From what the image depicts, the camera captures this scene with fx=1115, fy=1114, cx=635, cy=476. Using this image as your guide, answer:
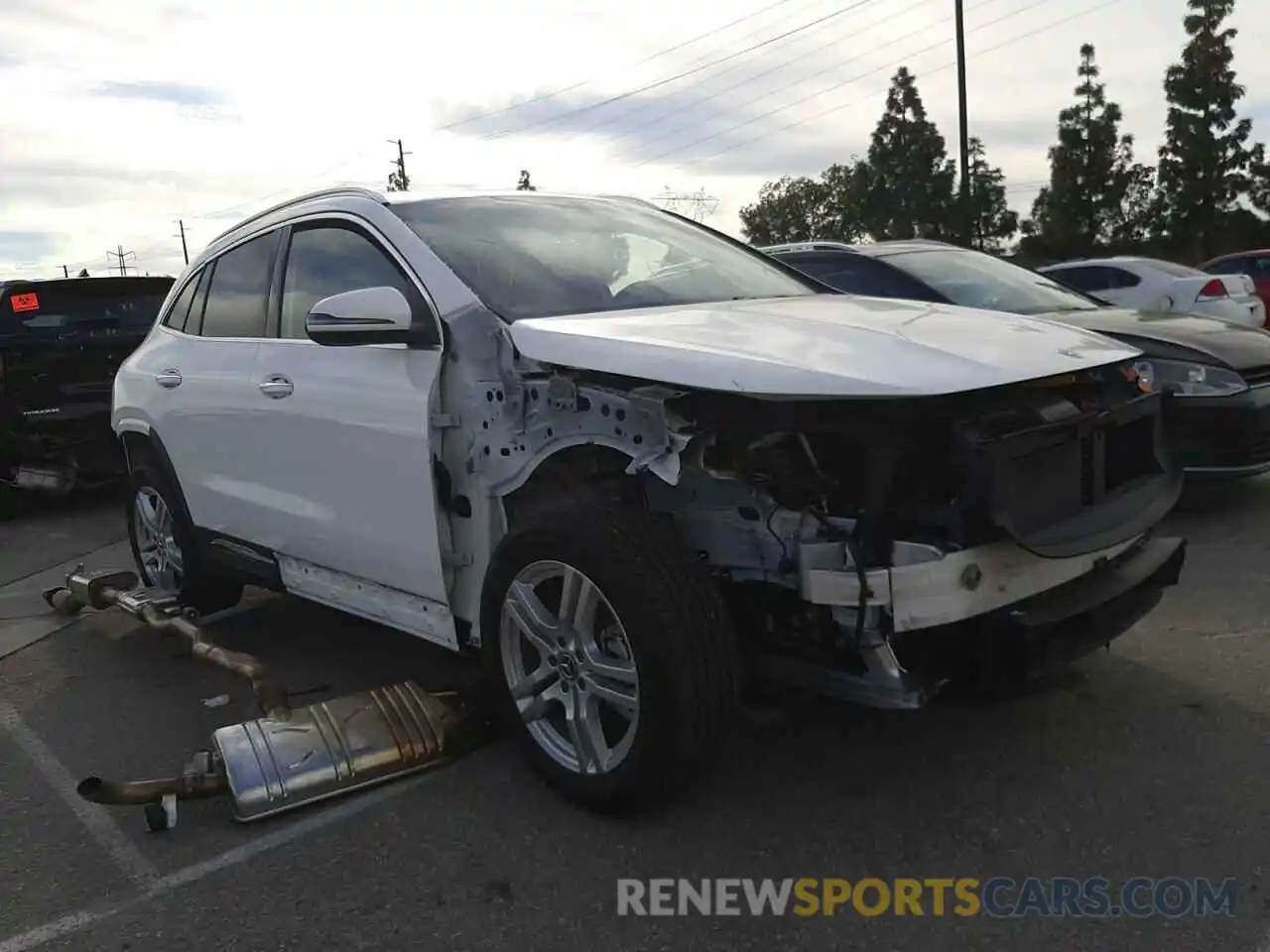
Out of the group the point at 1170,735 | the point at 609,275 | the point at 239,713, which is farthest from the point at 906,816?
the point at 239,713

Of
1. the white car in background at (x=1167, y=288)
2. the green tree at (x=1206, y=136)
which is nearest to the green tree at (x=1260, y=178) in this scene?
the green tree at (x=1206, y=136)

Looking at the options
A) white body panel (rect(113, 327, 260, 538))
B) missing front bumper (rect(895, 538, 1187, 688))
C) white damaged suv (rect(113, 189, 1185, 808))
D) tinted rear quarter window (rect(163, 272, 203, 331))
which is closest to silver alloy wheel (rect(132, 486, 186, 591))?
white body panel (rect(113, 327, 260, 538))

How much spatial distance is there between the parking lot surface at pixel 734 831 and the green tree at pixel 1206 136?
3087 centimetres

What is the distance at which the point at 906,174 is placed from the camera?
123ft

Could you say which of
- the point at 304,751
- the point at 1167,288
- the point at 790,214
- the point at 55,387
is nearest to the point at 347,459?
the point at 304,751

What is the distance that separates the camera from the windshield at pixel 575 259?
3545mm

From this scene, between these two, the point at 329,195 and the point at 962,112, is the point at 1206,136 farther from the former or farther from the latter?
the point at 329,195

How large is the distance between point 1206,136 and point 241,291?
107 ft

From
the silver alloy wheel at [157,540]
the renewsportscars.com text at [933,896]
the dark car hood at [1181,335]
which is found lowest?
the renewsportscars.com text at [933,896]

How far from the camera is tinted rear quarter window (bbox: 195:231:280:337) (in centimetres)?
446

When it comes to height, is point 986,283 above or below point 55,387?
above

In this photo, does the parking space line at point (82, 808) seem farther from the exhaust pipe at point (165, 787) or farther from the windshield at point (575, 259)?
the windshield at point (575, 259)

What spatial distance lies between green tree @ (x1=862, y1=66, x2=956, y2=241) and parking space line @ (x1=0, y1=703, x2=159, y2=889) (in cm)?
3518

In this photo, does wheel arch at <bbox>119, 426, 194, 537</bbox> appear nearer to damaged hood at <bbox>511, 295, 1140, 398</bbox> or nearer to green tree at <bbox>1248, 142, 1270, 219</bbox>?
damaged hood at <bbox>511, 295, 1140, 398</bbox>
